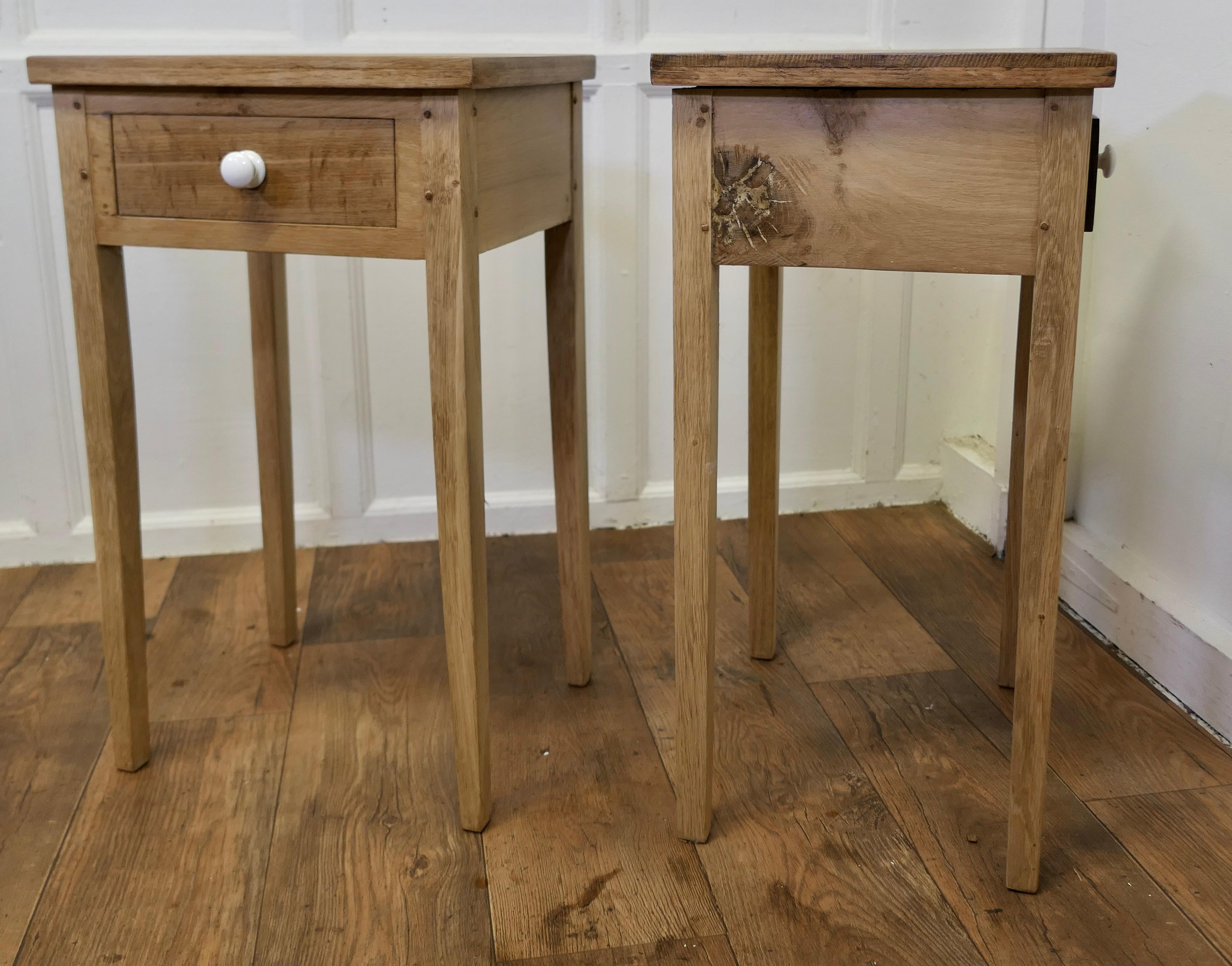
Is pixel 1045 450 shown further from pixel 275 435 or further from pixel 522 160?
pixel 275 435

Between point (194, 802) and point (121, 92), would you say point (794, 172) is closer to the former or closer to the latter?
point (121, 92)

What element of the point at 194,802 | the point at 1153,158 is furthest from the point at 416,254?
the point at 1153,158

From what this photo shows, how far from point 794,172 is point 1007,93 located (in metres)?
0.18

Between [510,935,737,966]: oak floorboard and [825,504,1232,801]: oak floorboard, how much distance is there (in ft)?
1.53

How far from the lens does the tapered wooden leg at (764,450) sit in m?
1.45

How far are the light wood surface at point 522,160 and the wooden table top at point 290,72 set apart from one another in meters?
0.03

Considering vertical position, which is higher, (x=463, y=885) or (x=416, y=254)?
(x=416, y=254)

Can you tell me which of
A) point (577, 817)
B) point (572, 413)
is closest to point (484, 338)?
point (572, 413)

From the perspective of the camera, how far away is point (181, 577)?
1883 mm

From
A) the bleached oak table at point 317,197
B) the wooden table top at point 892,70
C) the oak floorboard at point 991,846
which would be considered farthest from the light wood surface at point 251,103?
the oak floorboard at point 991,846

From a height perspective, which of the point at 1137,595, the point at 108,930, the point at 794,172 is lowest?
the point at 108,930

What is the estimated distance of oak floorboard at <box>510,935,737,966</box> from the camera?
1022 millimetres

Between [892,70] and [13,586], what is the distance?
5.04 feet

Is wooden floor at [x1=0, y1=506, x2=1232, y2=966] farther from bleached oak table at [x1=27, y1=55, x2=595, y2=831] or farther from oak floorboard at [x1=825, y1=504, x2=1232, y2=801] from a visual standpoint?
bleached oak table at [x1=27, y1=55, x2=595, y2=831]
